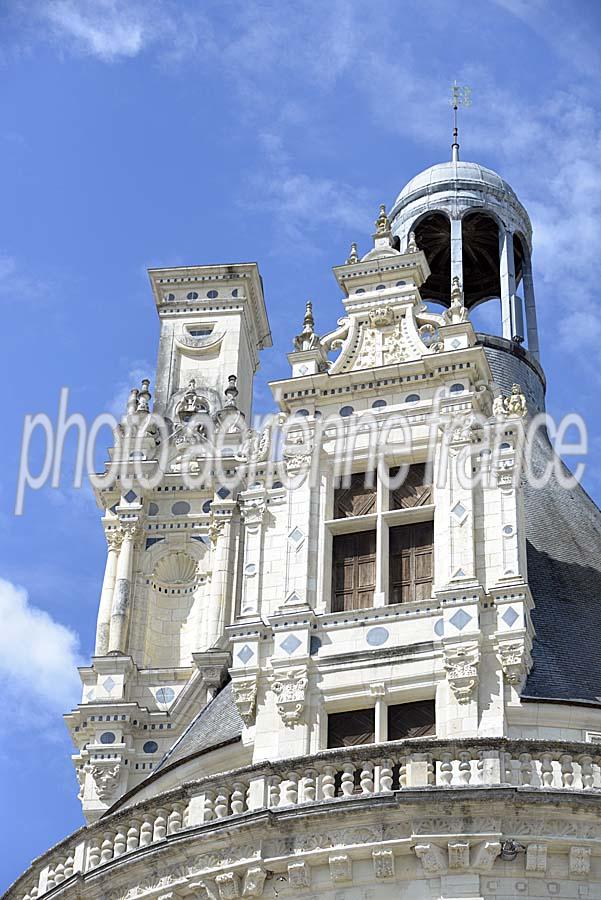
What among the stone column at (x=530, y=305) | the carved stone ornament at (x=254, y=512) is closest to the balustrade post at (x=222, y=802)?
the carved stone ornament at (x=254, y=512)

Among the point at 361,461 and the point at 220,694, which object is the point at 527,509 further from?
the point at 220,694

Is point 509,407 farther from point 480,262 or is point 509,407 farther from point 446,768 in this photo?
point 480,262

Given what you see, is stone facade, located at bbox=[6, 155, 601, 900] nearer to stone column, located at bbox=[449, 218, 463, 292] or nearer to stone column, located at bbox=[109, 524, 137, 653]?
stone column, located at bbox=[109, 524, 137, 653]

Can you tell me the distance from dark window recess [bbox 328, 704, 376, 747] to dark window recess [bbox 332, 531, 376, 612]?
1685mm

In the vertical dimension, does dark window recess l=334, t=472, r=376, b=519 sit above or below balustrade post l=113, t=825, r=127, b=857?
above

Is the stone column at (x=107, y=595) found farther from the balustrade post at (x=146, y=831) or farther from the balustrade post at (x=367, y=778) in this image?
the balustrade post at (x=367, y=778)

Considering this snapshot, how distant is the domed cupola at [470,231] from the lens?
3841 cm

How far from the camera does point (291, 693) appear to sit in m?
26.6

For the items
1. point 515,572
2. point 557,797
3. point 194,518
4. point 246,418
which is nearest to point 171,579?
point 194,518

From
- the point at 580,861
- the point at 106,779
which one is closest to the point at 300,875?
the point at 580,861

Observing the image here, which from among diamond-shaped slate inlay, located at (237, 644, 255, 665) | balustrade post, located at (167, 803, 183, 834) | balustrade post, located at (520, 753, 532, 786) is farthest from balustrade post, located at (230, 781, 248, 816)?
balustrade post, located at (520, 753, 532, 786)

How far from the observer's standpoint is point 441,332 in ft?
99.3

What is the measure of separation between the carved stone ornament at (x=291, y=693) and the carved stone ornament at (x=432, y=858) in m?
3.72

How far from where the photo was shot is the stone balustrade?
23719 millimetres
